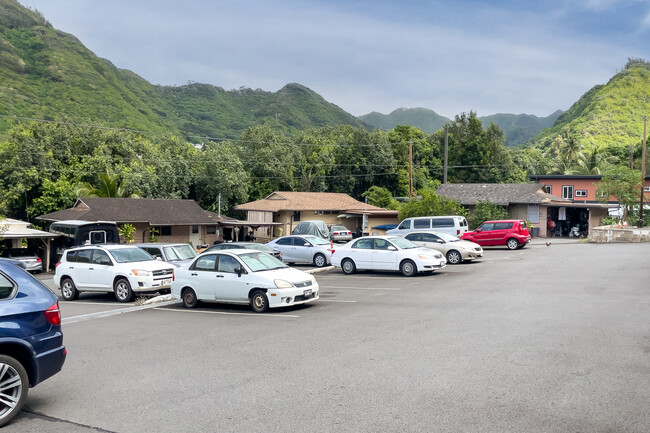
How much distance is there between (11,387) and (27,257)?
28.5 meters

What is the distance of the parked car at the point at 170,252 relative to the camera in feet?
66.9

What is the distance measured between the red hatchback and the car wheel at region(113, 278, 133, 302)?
2215 cm

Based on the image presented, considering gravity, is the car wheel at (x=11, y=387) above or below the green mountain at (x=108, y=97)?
below

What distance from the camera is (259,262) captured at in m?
15.2

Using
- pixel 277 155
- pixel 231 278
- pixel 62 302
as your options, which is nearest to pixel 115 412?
pixel 231 278

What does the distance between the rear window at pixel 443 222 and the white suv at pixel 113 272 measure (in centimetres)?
1962

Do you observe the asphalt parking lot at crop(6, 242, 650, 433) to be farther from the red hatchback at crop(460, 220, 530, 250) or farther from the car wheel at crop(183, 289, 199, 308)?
the red hatchback at crop(460, 220, 530, 250)

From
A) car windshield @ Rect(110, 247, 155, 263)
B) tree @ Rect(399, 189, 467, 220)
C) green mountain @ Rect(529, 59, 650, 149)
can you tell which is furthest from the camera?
green mountain @ Rect(529, 59, 650, 149)

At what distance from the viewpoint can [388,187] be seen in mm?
76812

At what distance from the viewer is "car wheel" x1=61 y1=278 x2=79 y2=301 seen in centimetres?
1895

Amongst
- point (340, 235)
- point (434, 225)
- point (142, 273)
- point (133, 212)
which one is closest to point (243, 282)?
point (142, 273)

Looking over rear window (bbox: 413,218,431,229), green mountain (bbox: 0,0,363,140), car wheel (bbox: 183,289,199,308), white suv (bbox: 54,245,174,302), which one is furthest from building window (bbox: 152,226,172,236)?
car wheel (bbox: 183,289,199,308)

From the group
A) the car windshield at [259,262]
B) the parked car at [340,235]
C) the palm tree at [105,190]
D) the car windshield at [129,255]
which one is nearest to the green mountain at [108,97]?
the palm tree at [105,190]

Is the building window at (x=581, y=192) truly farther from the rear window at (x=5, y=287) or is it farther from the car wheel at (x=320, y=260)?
the rear window at (x=5, y=287)
